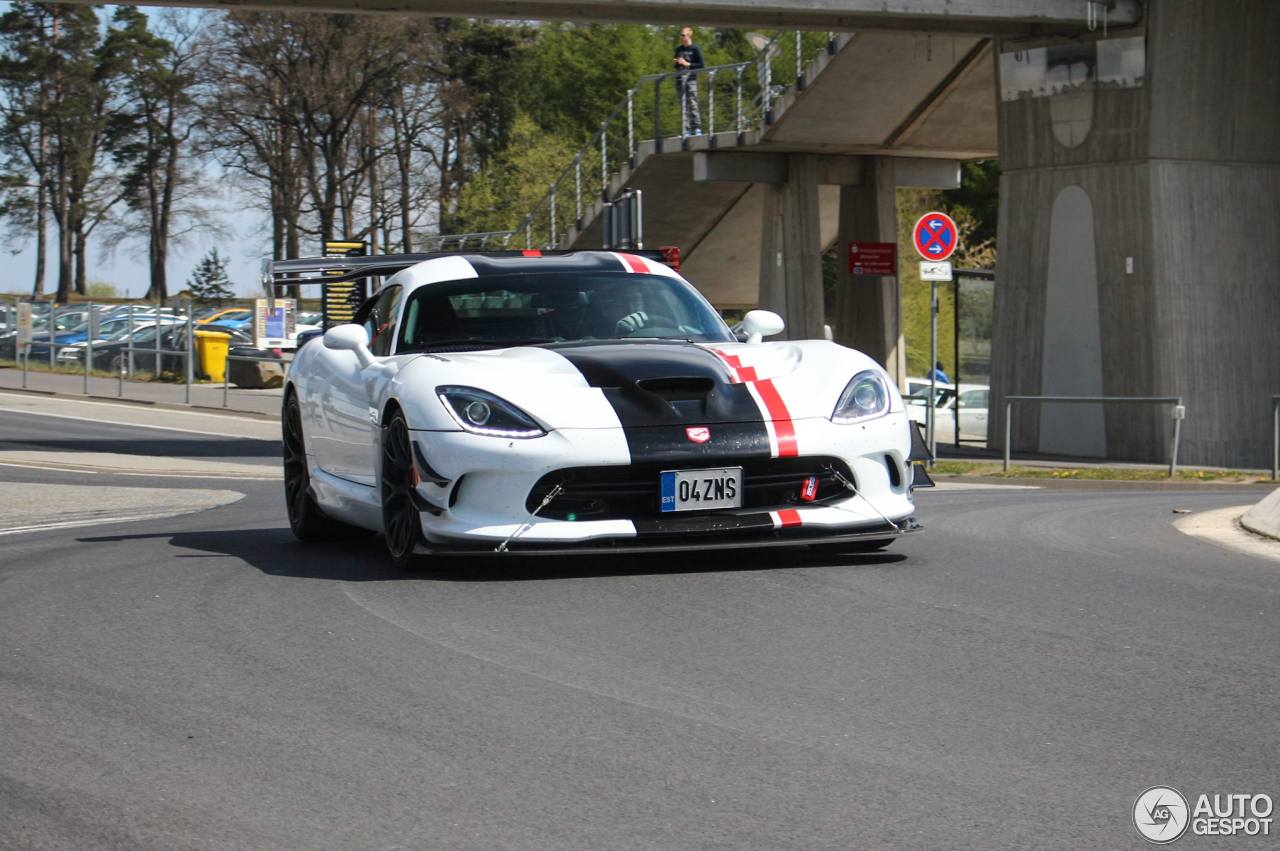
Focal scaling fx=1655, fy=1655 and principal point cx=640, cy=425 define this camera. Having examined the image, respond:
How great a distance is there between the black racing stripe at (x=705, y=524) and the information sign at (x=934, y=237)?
512 inches

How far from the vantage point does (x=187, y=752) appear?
167 inches

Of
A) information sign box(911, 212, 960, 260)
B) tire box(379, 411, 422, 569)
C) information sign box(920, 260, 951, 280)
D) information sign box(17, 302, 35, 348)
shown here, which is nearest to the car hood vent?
tire box(379, 411, 422, 569)

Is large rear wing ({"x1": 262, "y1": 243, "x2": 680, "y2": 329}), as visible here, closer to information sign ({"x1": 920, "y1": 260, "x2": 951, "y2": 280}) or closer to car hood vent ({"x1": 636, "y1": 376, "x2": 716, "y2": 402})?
car hood vent ({"x1": 636, "y1": 376, "x2": 716, "y2": 402})

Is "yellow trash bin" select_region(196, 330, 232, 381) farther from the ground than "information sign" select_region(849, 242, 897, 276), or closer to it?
closer to it

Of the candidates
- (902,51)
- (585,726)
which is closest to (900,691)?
(585,726)

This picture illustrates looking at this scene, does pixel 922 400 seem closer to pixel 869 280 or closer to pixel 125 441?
pixel 869 280

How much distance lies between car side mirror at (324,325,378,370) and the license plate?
1.91m

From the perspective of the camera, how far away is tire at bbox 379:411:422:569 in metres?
7.12

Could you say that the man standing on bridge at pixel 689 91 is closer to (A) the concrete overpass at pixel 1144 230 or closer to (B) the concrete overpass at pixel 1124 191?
(B) the concrete overpass at pixel 1124 191

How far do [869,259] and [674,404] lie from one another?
60.8ft

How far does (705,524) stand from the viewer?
6.89 m

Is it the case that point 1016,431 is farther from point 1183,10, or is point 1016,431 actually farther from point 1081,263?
point 1183,10

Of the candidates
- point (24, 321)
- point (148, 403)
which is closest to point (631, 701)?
point (148, 403)

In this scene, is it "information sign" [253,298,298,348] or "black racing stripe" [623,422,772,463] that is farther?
"information sign" [253,298,298,348]
